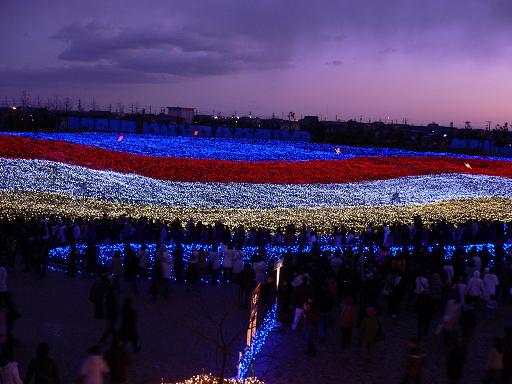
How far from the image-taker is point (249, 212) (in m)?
28.2

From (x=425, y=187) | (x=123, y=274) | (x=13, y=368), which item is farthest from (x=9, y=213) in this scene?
(x=425, y=187)

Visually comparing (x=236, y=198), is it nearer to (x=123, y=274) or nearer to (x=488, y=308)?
(x=123, y=274)

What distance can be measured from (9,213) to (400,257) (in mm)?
15528

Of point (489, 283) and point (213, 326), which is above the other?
point (489, 283)

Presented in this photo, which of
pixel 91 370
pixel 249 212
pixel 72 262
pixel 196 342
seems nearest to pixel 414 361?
pixel 196 342

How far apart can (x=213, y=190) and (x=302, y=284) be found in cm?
2123

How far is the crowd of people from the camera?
999cm

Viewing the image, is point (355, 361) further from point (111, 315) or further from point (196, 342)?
point (111, 315)

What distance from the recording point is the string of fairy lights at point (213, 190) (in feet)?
97.8

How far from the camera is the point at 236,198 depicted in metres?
31.9

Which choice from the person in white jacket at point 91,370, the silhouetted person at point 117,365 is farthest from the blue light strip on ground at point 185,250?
the person in white jacket at point 91,370

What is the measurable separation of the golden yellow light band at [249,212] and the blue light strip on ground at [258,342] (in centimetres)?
1049

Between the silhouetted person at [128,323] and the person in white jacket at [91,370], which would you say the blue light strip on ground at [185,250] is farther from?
the person in white jacket at [91,370]

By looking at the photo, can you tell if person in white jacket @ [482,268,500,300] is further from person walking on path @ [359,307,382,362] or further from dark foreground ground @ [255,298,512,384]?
person walking on path @ [359,307,382,362]
